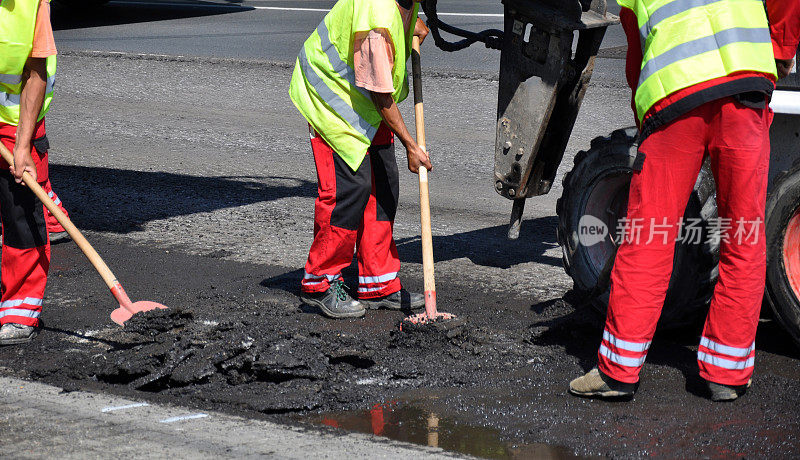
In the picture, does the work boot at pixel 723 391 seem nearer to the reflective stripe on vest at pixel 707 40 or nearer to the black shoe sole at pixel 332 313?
the reflective stripe on vest at pixel 707 40

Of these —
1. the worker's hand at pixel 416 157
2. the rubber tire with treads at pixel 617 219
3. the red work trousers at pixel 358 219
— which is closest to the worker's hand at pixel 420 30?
the red work trousers at pixel 358 219

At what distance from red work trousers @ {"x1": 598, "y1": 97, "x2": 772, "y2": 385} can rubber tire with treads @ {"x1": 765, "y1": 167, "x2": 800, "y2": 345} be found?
0.32 meters

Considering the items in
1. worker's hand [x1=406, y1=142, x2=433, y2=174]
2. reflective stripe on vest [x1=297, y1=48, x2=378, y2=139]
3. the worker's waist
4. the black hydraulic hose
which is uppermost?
the worker's waist

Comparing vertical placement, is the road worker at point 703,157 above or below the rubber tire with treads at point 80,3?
above

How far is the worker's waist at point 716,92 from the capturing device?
340 centimetres

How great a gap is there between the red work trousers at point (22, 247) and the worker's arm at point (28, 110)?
0.48 ft

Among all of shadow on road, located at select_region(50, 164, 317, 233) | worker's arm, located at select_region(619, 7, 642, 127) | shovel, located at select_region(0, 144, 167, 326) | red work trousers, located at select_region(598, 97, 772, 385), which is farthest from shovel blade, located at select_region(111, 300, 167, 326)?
worker's arm, located at select_region(619, 7, 642, 127)

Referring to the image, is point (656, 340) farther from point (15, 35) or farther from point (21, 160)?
point (15, 35)

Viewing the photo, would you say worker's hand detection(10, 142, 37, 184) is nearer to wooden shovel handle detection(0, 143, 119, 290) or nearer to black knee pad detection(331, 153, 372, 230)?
wooden shovel handle detection(0, 143, 119, 290)

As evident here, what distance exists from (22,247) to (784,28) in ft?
10.9

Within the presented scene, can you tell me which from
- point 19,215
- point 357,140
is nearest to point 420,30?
point 357,140

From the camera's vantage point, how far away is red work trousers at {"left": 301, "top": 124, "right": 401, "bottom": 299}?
4.66 meters

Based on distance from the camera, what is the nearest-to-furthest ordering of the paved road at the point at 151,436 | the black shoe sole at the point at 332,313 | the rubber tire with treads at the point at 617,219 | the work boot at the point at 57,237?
the paved road at the point at 151,436, the rubber tire with treads at the point at 617,219, the black shoe sole at the point at 332,313, the work boot at the point at 57,237

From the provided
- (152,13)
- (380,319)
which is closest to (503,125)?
(380,319)
